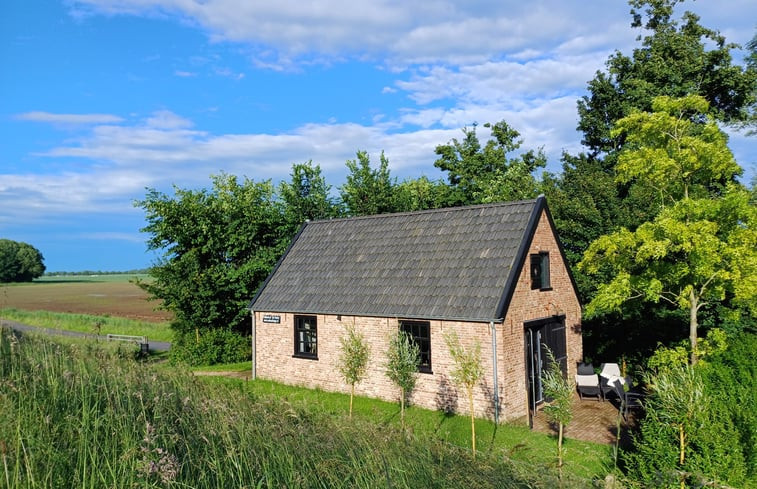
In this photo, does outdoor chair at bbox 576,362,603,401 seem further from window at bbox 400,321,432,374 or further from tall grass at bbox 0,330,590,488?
tall grass at bbox 0,330,590,488

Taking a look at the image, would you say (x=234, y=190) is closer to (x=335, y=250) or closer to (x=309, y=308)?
(x=335, y=250)

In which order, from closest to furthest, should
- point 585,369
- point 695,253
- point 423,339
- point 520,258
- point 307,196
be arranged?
point 695,253
point 520,258
point 423,339
point 585,369
point 307,196

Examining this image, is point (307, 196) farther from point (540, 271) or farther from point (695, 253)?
point (695, 253)

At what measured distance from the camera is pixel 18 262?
352ft

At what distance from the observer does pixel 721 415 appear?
8023 mm

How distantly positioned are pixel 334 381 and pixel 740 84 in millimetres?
28362

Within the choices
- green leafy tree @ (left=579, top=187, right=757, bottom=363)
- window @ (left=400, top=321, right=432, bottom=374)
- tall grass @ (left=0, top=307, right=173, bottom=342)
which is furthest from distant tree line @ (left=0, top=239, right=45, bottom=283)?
green leafy tree @ (left=579, top=187, right=757, bottom=363)

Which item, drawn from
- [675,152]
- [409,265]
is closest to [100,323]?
[409,265]

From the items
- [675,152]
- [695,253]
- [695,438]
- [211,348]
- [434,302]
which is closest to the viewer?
[695,438]

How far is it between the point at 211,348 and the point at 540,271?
1680cm

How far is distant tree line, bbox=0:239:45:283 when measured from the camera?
10238 centimetres

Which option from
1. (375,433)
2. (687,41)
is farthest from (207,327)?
(687,41)

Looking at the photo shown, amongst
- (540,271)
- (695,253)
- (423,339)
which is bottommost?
(423,339)

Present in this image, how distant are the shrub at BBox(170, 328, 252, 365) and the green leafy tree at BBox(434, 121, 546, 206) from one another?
61.5 ft
